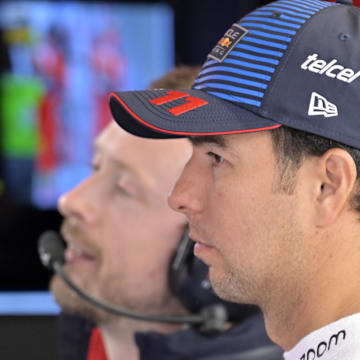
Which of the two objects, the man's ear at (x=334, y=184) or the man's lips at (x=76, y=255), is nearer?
the man's ear at (x=334, y=184)

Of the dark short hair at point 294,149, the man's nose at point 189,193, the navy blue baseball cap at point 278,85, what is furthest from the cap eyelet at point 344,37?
the man's nose at point 189,193

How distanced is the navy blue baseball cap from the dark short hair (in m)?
0.02

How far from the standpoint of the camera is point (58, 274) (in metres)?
1.50

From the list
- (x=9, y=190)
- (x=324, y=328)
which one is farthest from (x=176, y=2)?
(x=324, y=328)

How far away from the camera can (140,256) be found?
1419 mm

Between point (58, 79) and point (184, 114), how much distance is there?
2.13m

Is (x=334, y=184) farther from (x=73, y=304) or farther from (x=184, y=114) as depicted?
(x=73, y=304)

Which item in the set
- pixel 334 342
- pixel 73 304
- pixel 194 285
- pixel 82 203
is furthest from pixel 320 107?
pixel 73 304

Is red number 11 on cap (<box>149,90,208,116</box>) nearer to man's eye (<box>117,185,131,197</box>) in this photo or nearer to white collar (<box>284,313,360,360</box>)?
white collar (<box>284,313,360,360</box>)

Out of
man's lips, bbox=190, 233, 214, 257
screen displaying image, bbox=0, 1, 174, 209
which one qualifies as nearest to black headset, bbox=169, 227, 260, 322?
man's lips, bbox=190, 233, 214, 257

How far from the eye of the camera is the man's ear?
873 mm

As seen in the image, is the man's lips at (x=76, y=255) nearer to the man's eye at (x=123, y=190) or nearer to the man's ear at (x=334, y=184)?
the man's eye at (x=123, y=190)

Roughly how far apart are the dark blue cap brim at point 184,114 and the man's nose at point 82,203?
0.52m

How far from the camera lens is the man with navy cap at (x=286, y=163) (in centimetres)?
87
